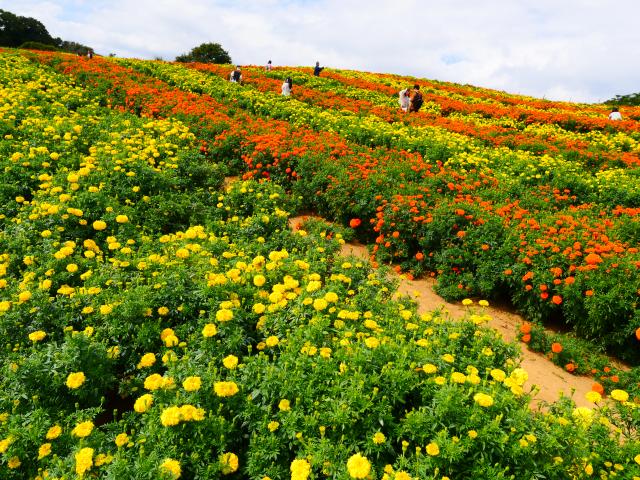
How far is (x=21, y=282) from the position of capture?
4.14m

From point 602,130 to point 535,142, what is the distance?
198 inches

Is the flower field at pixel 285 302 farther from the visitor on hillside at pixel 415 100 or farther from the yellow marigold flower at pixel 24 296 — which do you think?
the visitor on hillside at pixel 415 100

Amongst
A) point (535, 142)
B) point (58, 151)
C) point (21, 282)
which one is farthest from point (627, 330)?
point (58, 151)

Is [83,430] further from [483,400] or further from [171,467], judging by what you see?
[483,400]

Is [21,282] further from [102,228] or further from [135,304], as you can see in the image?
[135,304]

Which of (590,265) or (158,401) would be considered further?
(590,265)

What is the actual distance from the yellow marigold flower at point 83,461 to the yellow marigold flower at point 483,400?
2.38 metres

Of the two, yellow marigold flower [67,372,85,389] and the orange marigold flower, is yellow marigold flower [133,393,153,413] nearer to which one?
yellow marigold flower [67,372,85,389]

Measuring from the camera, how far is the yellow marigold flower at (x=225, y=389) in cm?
279

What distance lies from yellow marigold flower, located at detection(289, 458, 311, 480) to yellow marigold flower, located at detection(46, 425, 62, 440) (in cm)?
163

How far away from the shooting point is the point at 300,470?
2344 mm

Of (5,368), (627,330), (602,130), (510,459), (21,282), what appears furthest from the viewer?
(602,130)

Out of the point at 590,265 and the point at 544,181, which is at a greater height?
the point at 544,181

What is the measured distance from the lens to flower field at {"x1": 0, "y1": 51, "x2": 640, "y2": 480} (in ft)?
8.56
